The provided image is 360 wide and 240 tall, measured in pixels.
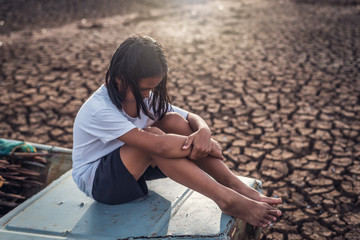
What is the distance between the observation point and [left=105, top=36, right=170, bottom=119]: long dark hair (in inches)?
69.5

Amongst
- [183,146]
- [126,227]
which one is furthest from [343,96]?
[126,227]

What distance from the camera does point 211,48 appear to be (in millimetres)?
5566

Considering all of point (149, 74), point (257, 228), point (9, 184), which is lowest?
point (257, 228)

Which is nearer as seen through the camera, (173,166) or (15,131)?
(173,166)

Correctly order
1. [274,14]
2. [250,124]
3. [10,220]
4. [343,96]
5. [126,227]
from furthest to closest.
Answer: [274,14], [343,96], [250,124], [10,220], [126,227]

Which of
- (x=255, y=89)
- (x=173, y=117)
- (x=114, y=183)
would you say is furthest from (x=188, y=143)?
(x=255, y=89)

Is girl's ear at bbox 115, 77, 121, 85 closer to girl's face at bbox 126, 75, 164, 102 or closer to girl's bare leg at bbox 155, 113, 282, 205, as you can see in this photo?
girl's face at bbox 126, 75, 164, 102

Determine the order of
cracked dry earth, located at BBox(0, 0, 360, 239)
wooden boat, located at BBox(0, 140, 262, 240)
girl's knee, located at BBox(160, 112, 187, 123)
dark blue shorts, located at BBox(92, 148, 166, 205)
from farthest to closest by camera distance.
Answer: cracked dry earth, located at BBox(0, 0, 360, 239), girl's knee, located at BBox(160, 112, 187, 123), dark blue shorts, located at BBox(92, 148, 166, 205), wooden boat, located at BBox(0, 140, 262, 240)

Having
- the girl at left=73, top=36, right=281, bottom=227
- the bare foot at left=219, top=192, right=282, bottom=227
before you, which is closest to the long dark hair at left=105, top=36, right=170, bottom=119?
the girl at left=73, top=36, right=281, bottom=227

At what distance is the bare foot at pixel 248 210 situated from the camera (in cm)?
176

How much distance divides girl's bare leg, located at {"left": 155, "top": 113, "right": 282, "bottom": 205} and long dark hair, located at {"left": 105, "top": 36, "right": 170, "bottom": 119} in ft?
0.71

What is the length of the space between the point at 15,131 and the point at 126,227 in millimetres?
2214

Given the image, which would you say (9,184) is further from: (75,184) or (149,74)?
(149,74)

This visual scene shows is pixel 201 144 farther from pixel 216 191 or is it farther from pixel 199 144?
pixel 216 191
